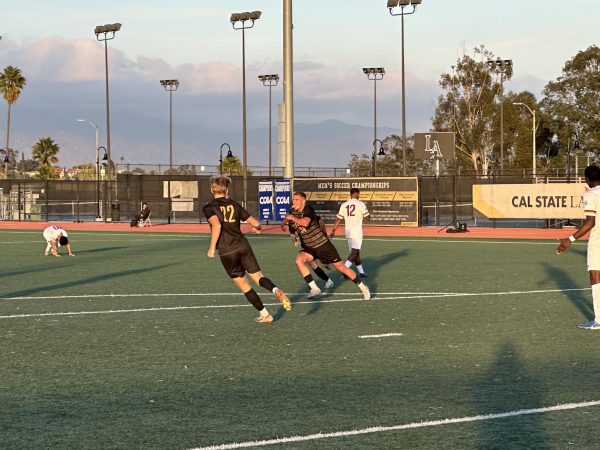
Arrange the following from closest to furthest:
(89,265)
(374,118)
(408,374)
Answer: (408,374) < (89,265) < (374,118)

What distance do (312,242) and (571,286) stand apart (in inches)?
187

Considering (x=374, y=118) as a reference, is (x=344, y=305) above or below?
below

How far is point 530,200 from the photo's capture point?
33.2 m

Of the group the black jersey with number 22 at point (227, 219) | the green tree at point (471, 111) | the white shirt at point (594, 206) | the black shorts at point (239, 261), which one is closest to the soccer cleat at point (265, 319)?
the black shorts at point (239, 261)

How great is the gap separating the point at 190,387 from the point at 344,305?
546 centimetres

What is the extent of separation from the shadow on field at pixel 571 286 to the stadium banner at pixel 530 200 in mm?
13830

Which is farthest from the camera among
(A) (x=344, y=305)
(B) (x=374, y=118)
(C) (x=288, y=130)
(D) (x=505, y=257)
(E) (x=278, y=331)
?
(B) (x=374, y=118)

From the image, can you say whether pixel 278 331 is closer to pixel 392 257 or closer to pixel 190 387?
pixel 190 387

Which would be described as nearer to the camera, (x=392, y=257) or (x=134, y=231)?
(x=392, y=257)

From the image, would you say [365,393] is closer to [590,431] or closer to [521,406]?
[521,406]

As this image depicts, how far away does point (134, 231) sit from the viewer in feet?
120

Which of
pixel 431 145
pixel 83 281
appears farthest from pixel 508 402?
pixel 431 145

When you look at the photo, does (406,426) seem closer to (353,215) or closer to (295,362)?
(295,362)

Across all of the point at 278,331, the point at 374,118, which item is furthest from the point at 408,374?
the point at 374,118
